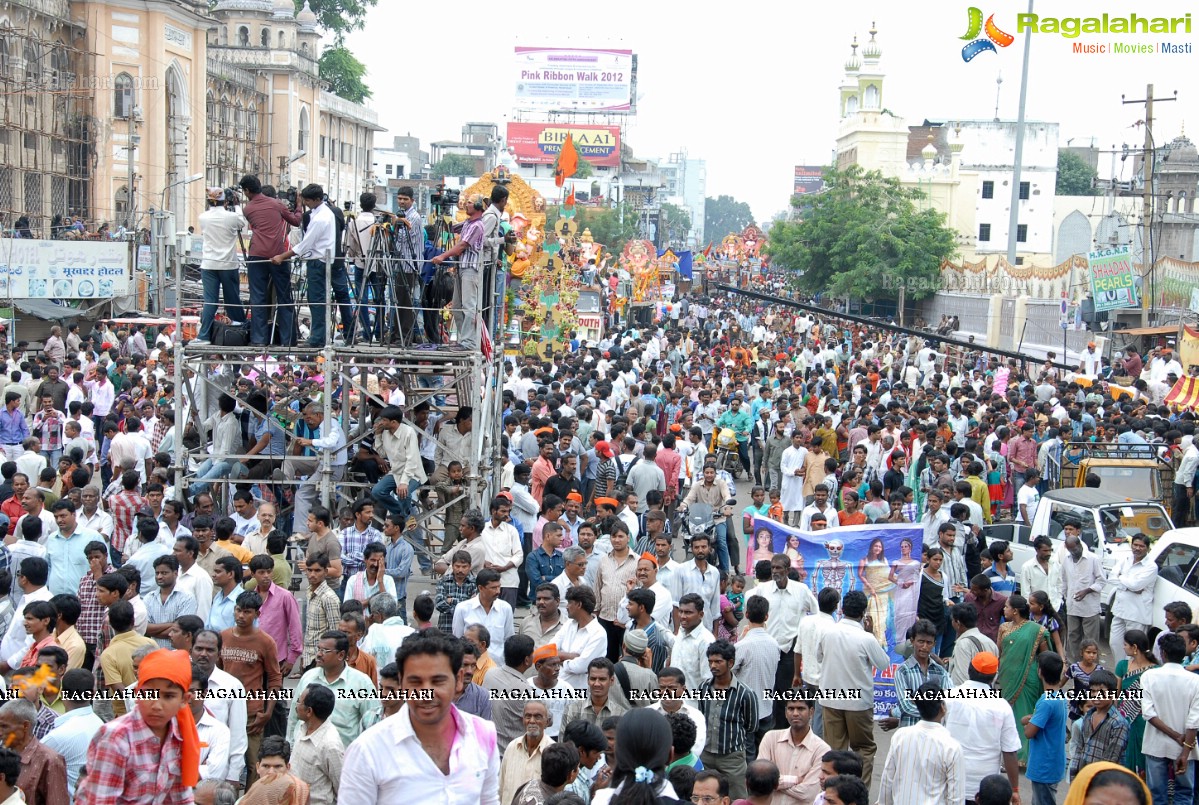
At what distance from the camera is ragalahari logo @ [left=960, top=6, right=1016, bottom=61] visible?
36.7 meters

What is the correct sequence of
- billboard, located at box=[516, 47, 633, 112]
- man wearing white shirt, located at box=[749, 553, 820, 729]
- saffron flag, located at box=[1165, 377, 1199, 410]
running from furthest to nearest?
billboard, located at box=[516, 47, 633, 112], saffron flag, located at box=[1165, 377, 1199, 410], man wearing white shirt, located at box=[749, 553, 820, 729]

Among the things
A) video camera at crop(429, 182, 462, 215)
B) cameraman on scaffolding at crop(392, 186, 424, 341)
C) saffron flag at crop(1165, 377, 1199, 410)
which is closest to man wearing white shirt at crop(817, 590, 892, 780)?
cameraman on scaffolding at crop(392, 186, 424, 341)

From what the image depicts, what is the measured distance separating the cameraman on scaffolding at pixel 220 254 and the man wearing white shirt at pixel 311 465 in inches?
45.5

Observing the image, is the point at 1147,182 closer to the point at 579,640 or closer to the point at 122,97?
the point at 579,640

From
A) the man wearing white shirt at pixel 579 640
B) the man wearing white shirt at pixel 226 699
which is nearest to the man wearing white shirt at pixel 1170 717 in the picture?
the man wearing white shirt at pixel 579 640

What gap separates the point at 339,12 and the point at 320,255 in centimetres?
5451

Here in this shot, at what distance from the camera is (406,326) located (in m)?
12.0

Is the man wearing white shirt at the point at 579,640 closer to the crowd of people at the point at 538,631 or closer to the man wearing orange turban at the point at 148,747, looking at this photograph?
the crowd of people at the point at 538,631

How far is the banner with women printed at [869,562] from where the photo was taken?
31.5 feet

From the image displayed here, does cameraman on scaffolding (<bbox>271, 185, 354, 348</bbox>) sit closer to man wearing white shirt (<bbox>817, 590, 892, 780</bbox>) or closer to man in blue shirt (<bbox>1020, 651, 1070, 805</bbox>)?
man wearing white shirt (<bbox>817, 590, 892, 780</bbox>)

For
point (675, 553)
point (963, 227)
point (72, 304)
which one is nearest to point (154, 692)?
point (675, 553)

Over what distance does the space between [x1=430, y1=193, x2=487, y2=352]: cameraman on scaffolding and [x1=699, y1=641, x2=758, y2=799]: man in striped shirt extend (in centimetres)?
526

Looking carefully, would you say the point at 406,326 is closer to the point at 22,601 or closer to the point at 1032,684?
the point at 22,601

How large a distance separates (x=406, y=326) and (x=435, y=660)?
27.0 feet
